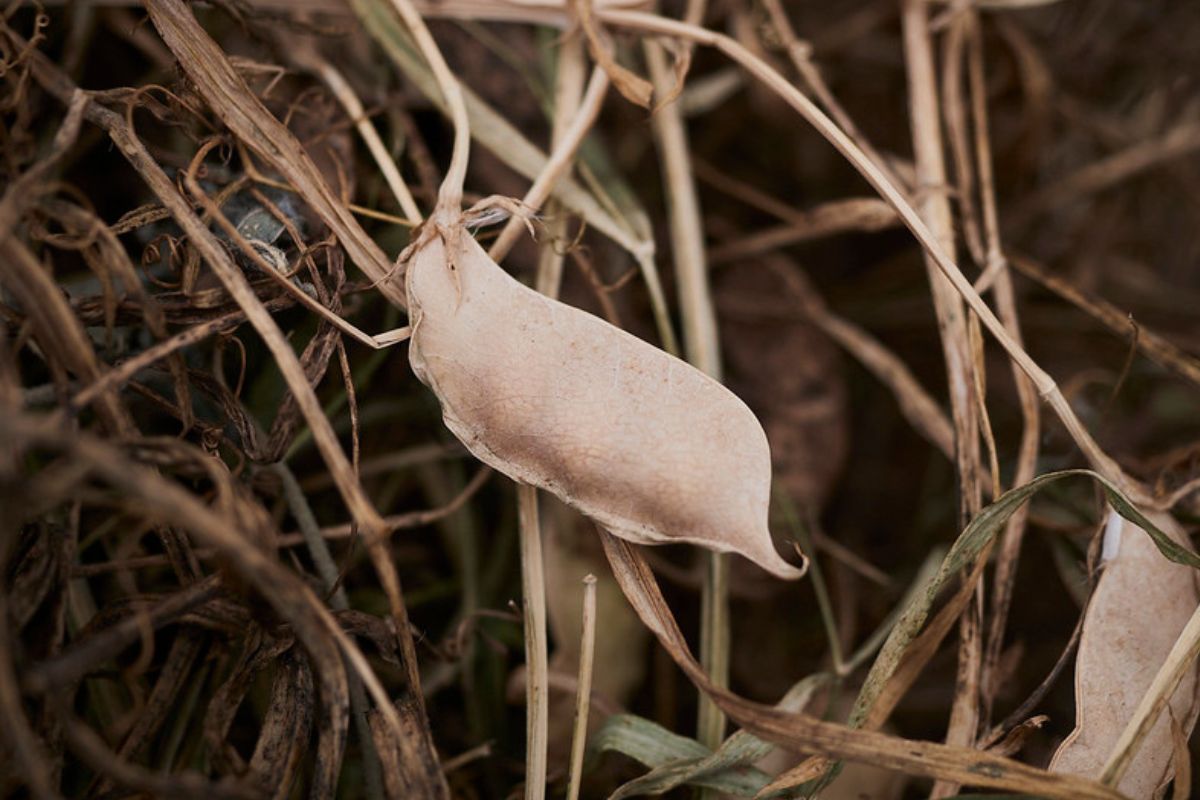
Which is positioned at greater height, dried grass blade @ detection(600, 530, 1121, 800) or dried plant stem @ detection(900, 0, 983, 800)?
dried plant stem @ detection(900, 0, 983, 800)

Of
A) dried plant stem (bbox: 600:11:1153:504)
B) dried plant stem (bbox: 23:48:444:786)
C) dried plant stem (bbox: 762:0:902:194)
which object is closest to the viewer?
dried plant stem (bbox: 23:48:444:786)

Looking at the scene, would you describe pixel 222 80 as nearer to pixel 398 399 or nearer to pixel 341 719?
pixel 398 399

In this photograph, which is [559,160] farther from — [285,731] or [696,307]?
[285,731]

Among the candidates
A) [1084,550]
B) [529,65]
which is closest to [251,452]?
[529,65]

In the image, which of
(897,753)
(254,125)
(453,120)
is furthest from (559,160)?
(897,753)

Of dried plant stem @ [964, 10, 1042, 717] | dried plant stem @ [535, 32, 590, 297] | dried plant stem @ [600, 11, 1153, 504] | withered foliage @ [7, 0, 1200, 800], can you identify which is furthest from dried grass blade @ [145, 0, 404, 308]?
dried plant stem @ [964, 10, 1042, 717]

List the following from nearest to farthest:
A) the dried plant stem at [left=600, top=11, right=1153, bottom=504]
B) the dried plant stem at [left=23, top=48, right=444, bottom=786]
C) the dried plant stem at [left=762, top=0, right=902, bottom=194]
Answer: the dried plant stem at [left=23, top=48, right=444, bottom=786], the dried plant stem at [left=600, top=11, right=1153, bottom=504], the dried plant stem at [left=762, top=0, right=902, bottom=194]

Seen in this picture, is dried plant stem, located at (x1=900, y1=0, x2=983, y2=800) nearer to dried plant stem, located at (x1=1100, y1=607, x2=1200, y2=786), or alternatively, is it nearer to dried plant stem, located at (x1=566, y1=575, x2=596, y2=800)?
dried plant stem, located at (x1=1100, y1=607, x2=1200, y2=786)

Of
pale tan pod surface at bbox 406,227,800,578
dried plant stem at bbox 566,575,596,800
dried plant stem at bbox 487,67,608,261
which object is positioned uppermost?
dried plant stem at bbox 487,67,608,261
